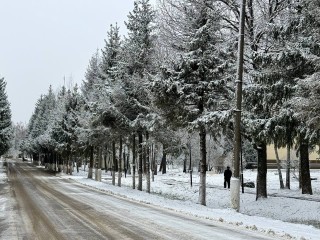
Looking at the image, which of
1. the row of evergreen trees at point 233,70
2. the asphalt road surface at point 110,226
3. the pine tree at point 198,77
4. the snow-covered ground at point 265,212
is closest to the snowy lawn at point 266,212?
the snow-covered ground at point 265,212

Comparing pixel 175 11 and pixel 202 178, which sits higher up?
pixel 175 11

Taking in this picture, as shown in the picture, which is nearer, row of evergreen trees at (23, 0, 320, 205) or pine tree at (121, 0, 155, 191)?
row of evergreen trees at (23, 0, 320, 205)

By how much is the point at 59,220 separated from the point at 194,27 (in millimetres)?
12184

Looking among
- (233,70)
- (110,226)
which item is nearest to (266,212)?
(233,70)

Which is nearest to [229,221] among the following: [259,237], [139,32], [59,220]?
[259,237]

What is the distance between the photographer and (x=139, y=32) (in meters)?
29.6

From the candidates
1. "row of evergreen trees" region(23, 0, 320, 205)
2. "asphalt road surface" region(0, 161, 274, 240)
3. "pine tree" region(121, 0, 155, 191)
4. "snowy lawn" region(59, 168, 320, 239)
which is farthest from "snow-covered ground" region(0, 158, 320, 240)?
"pine tree" region(121, 0, 155, 191)

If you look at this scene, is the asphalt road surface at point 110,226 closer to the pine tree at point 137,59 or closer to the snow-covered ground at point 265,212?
the snow-covered ground at point 265,212

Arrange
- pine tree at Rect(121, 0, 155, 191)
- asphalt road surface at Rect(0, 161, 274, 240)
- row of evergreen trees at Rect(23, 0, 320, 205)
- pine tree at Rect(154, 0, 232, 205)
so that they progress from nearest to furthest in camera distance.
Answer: asphalt road surface at Rect(0, 161, 274, 240), row of evergreen trees at Rect(23, 0, 320, 205), pine tree at Rect(154, 0, 232, 205), pine tree at Rect(121, 0, 155, 191)

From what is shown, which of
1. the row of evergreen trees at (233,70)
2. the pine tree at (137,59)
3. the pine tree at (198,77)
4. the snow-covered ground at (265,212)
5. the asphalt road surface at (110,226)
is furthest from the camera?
the pine tree at (137,59)

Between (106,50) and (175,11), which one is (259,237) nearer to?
(175,11)

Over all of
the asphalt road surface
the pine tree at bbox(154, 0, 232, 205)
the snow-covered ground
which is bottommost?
the snow-covered ground

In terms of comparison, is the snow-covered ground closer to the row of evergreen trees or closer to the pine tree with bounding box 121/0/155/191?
the row of evergreen trees

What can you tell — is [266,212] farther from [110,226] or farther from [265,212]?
[110,226]
